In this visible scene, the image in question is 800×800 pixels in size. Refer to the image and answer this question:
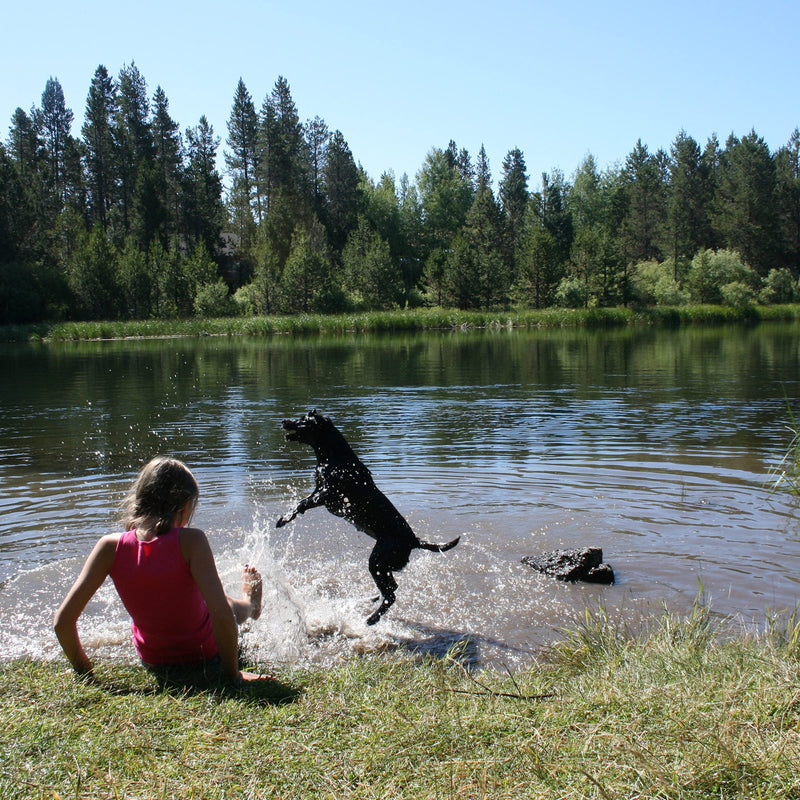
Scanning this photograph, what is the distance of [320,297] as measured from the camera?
2692 inches

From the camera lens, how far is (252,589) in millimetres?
5074

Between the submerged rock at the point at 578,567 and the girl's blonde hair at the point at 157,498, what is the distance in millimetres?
3826

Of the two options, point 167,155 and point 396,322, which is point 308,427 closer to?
point 396,322

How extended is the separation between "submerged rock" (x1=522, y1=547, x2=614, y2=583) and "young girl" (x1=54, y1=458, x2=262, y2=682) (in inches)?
132

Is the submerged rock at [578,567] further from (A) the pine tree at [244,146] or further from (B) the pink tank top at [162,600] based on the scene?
(A) the pine tree at [244,146]

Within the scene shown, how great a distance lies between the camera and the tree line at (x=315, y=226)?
2628 inches

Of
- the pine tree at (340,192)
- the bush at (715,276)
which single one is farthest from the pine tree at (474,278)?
the pine tree at (340,192)

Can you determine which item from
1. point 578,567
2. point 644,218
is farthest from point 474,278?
point 578,567

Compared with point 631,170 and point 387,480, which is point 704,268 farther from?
point 387,480

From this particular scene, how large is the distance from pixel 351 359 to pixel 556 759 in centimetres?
2967

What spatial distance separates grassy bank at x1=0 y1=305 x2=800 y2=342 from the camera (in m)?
54.8

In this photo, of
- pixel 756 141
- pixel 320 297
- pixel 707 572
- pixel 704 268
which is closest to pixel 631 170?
pixel 756 141

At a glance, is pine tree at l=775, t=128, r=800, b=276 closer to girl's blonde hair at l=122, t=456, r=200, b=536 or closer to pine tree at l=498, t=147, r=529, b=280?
pine tree at l=498, t=147, r=529, b=280

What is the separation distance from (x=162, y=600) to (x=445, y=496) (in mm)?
5890
